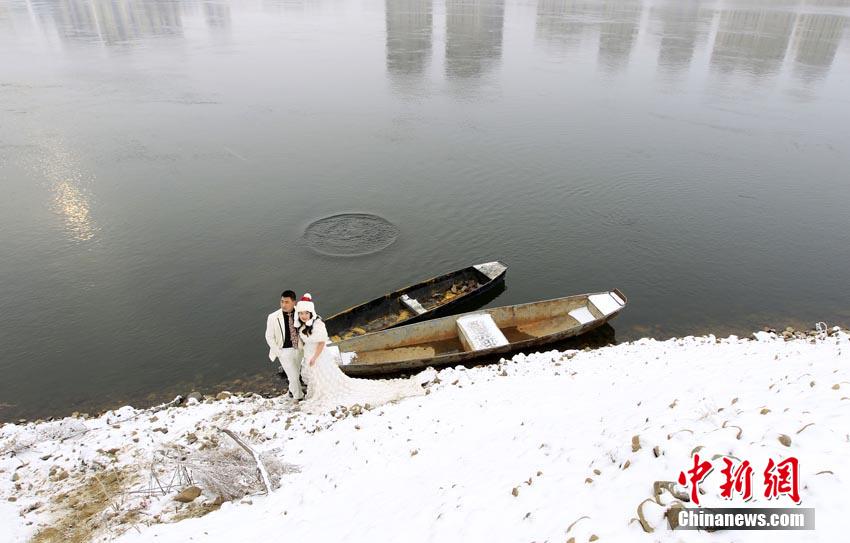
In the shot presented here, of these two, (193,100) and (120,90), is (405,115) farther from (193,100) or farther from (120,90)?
(120,90)

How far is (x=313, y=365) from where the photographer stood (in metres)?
12.0

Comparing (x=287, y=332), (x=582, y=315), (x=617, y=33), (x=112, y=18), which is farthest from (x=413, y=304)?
(x=112, y=18)

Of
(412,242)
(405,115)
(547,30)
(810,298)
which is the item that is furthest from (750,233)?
(547,30)

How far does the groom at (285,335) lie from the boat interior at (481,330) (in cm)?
415

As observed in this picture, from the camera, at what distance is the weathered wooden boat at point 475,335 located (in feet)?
53.4

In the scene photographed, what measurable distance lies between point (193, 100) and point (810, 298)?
50800 mm

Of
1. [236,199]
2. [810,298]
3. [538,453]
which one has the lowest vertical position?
[810,298]

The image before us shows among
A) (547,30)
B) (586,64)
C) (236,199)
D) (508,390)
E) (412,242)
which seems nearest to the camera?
(508,390)

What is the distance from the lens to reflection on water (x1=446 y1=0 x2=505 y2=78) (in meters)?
63.9

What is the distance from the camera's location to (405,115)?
44.6 meters

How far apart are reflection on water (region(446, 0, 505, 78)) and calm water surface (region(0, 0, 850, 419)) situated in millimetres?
1775

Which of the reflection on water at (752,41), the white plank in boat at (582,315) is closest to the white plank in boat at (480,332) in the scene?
the white plank in boat at (582,315)

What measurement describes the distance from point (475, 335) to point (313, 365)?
7.18 metres

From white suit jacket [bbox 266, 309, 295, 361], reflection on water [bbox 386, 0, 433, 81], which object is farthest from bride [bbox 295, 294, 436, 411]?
reflection on water [bbox 386, 0, 433, 81]
